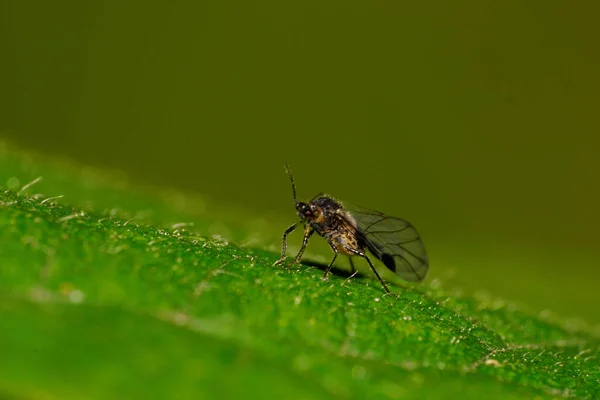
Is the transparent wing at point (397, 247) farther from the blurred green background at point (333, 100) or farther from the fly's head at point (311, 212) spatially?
the blurred green background at point (333, 100)

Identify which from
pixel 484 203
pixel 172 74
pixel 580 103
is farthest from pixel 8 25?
pixel 580 103

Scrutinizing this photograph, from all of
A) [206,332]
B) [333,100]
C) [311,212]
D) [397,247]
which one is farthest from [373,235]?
[333,100]

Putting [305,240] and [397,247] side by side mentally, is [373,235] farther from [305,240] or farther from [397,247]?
[305,240]

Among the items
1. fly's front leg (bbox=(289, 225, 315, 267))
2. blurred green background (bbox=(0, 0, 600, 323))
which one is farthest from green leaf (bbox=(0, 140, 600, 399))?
blurred green background (bbox=(0, 0, 600, 323))

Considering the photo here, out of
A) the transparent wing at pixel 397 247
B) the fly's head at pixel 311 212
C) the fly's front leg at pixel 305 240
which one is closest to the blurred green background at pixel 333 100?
the transparent wing at pixel 397 247

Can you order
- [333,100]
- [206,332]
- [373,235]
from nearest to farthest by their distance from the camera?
[206,332], [373,235], [333,100]

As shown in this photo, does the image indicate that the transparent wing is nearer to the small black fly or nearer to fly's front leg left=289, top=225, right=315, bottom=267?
the small black fly
